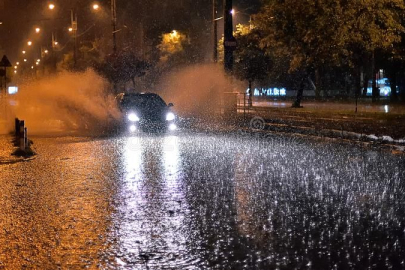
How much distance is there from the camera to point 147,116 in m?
27.0

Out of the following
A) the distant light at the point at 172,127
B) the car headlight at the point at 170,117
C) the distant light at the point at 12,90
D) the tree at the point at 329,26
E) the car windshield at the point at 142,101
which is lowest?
the distant light at the point at 172,127

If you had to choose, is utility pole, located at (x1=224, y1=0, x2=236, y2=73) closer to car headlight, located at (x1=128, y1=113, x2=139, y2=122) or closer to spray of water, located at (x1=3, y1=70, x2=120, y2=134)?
car headlight, located at (x1=128, y1=113, x2=139, y2=122)

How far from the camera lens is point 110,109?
95.9ft

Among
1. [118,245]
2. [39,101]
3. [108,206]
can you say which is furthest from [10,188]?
[39,101]

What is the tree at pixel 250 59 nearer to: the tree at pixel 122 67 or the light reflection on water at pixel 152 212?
the tree at pixel 122 67

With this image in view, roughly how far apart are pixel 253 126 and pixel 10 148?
39.5 ft

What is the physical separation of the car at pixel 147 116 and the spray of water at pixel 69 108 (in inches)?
33.6

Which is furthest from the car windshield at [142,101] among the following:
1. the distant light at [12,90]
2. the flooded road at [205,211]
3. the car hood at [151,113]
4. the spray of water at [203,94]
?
the distant light at [12,90]

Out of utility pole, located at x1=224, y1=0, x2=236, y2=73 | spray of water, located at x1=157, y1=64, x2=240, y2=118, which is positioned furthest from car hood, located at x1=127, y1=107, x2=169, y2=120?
spray of water, located at x1=157, y1=64, x2=240, y2=118

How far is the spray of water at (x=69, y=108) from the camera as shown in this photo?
29484 mm

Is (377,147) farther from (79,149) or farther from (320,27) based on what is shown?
(320,27)

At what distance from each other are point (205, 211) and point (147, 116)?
59.4ft

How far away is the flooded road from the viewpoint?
6.65m

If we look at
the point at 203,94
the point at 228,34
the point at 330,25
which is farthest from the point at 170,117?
the point at 203,94
